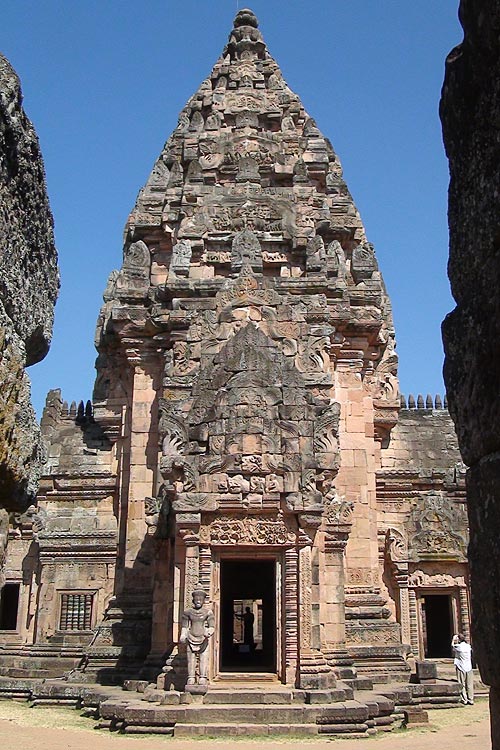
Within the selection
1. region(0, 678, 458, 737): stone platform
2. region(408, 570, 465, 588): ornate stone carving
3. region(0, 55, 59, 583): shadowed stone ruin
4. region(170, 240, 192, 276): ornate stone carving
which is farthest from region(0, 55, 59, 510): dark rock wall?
region(408, 570, 465, 588): ornate stone carving

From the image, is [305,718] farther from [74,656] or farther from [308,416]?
[74,656]

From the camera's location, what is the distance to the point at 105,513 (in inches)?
746

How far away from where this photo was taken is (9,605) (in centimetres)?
2203

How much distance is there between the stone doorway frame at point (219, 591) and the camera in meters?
12.7

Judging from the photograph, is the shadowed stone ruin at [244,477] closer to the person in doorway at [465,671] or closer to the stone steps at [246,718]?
the stone steps at [246,718]

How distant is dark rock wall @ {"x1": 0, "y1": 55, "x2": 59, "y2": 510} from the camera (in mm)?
3930

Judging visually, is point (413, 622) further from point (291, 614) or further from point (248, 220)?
point (248, 220)

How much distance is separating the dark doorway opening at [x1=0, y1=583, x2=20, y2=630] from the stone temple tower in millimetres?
4728

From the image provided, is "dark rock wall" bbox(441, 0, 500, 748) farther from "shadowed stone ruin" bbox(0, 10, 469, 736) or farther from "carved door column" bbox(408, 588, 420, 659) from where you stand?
"carved door column" bbox(408, 588, 420, 659)

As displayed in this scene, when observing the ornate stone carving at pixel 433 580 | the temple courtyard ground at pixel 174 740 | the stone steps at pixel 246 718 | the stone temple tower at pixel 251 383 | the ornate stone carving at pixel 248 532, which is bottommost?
the temple courtyard ground at pixel 174 740

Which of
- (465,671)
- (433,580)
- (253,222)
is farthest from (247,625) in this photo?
(253,222)

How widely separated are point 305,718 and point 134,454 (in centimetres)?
816

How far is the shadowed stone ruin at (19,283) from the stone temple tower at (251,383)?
343 inches

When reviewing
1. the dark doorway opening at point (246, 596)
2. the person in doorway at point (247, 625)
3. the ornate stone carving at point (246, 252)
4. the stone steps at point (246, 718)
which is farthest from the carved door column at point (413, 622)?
the person in doorway at point (247, 625)
